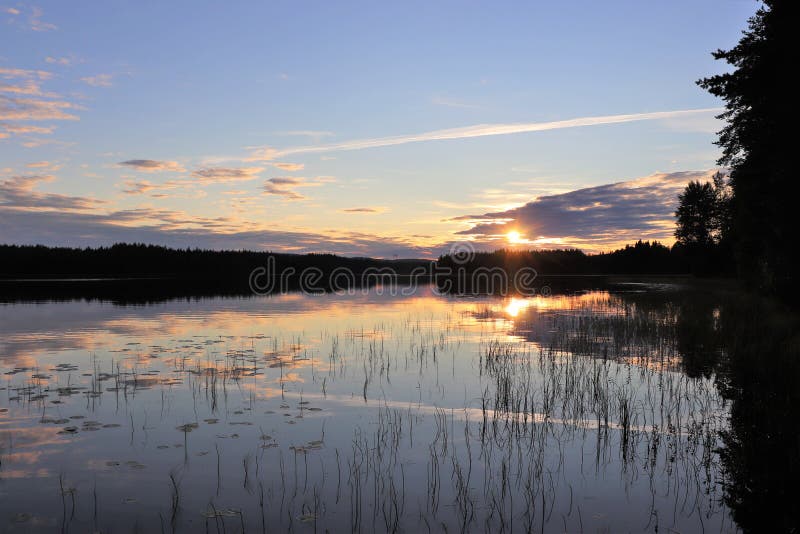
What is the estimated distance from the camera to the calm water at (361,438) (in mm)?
9008

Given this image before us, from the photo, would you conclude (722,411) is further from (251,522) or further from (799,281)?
(799,281)

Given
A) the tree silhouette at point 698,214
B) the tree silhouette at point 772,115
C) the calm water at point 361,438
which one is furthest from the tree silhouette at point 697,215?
the calm water at point 361,438

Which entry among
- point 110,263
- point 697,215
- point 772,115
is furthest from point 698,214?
point 110,263

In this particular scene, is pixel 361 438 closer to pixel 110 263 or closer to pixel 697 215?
pixel 697 215

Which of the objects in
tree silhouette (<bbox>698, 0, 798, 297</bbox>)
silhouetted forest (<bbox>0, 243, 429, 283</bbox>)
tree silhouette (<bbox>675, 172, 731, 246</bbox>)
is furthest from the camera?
silhouetted forest (<bbox>0, 243, 429, 283</bbox>)

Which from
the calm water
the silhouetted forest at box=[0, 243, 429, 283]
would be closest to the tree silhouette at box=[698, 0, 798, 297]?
the calm water

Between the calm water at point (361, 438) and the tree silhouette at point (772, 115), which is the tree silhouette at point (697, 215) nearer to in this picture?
the tree silhouette at point (772, 115)

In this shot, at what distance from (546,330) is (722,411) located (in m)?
18.8

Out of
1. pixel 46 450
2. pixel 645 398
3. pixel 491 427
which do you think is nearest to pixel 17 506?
pixel 46 450

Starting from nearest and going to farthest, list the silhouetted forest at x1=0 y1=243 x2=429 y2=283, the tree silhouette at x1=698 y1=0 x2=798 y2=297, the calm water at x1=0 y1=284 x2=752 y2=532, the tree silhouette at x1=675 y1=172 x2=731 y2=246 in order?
the calm water at x1=0 y1=284 x2=752 y2=532, the tree silhouette at x1=698 y1=0 x2=798 y2=297, the tree silhouette at x1=675 y1=172 x2=731 y2=246, the silhouetted forest at x1=0 y1=243 x2=429 y2=283

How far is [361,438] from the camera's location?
41.9 feet

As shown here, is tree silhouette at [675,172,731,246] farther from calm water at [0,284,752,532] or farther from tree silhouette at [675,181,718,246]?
calm water at [0,284,752,532]

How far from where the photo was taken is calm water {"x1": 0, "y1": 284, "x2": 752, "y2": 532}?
29.6 feet

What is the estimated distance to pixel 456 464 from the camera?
1099 cm
